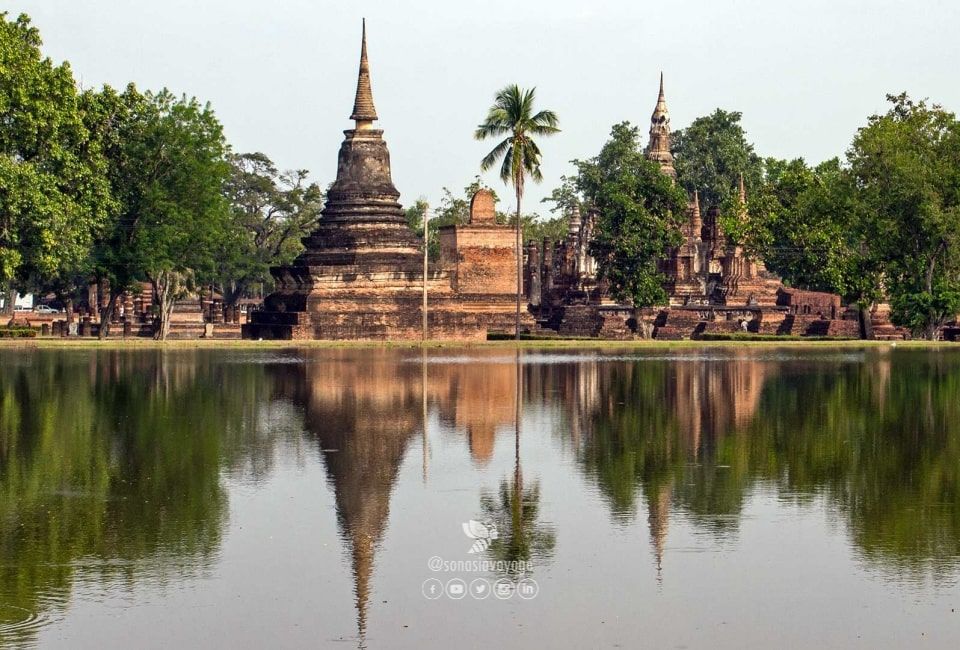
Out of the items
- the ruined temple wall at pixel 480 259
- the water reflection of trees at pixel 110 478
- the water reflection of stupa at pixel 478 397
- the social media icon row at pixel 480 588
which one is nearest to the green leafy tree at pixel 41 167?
the ruined temple wall at pixel 480 259

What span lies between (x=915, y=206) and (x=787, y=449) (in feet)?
141

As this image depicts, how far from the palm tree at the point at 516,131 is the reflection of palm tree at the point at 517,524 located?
1642 inches

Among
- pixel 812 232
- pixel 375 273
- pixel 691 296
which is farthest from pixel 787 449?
pixel 691 296

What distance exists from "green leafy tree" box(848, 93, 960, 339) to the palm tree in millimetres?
13070

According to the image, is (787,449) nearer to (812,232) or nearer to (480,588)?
(480,588)

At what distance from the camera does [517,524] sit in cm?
1385

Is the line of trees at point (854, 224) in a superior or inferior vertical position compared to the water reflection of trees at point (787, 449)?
superior

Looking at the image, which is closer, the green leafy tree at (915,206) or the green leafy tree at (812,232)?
the green leafy tree at (915,206)

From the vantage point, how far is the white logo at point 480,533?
12.6 m

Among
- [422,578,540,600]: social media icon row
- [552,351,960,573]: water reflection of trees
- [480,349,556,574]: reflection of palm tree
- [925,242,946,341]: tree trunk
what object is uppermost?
[925,242,946,341]: tree trunk

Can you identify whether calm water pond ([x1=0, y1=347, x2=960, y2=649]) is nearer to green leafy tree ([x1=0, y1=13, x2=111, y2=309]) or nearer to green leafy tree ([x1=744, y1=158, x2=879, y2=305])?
green leafy tree ([x1=0, y1=13, x2=111, y2=309])

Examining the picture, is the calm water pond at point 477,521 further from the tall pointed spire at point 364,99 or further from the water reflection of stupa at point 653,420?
the tall pointed spire at point 364,99

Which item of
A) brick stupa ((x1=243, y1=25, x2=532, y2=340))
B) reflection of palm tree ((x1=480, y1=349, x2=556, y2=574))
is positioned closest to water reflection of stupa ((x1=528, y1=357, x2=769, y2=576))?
reflection of palm tree ((x1=480, y1=349, x2=556, y2=574))

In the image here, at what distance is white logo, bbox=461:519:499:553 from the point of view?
41.5 feet
